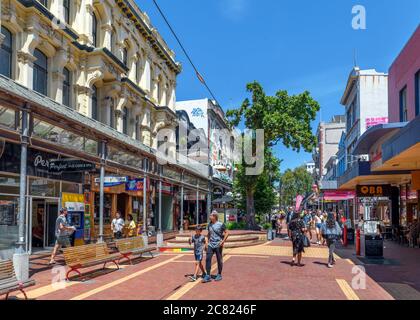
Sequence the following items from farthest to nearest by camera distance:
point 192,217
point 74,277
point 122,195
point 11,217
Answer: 1. point 192,217
2. point 122,195
3. point 11,217
4. point 74,277

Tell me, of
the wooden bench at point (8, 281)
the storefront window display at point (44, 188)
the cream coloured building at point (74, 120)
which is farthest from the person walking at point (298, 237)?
the storefront window display at point (44, 188)

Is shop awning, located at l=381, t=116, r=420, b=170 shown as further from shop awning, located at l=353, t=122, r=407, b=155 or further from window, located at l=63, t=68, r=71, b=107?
window, located at l=63, t=68, r=71, b=107

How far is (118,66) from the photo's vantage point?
2352 cm

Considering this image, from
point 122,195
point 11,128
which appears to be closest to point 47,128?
point 11,128

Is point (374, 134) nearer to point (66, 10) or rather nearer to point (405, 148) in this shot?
point (405, 148)

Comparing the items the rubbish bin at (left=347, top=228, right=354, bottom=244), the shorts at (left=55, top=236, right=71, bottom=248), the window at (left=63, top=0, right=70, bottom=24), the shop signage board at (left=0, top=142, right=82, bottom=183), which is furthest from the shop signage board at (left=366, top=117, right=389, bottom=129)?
the shorts at (left=55, top=236, right=71, bottom=248)

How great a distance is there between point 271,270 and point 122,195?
49.1ft

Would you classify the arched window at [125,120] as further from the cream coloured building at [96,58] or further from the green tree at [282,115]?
the green tree at [282,115]

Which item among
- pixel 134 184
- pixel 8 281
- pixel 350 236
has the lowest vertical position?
pixel 350 236

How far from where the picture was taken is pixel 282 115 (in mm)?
27250

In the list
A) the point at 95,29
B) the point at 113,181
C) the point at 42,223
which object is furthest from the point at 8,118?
the point at 95,29

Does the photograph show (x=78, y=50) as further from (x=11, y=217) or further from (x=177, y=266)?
(x=177, y=266)

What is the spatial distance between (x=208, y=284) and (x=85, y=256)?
11.3 feet

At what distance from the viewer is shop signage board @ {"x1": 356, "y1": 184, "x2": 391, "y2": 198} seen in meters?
A: 24.5
